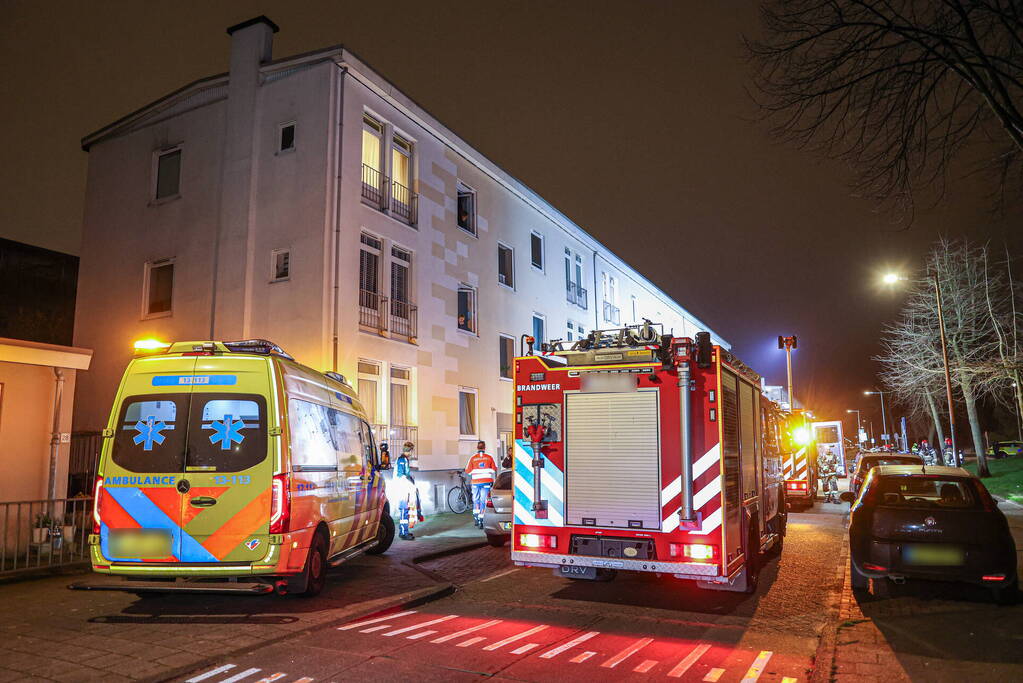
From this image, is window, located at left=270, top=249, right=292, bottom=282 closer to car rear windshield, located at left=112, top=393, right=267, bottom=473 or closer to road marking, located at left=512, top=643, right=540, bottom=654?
car rear windshield, located at left=112, top=393, right=267, bottom=473

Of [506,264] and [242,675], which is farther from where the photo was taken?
[506,264]

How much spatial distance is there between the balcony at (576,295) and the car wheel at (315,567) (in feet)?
73.2

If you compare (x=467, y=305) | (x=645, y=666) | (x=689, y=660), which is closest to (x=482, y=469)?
(x=467, y=305)

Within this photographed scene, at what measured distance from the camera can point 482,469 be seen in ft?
52.1

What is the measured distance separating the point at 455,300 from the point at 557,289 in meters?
8.14

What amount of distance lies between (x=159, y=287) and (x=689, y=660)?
18069 millimetres

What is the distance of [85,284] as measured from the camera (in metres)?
21.0

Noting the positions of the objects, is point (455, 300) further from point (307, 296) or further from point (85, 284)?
point (85, 284)

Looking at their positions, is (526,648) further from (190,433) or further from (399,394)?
(399,394)

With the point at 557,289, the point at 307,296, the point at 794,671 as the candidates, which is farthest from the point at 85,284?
the point at 794,671

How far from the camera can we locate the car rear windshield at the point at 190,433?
7.53 m

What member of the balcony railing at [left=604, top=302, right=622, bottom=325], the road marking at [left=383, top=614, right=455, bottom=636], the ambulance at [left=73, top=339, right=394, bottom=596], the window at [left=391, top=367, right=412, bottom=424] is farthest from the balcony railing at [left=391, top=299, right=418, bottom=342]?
the balcony railing at [left=604, top=302, right=622, bottom=325]

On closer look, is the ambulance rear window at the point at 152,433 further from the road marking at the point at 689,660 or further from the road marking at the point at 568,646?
the road marking at the point at 689,660

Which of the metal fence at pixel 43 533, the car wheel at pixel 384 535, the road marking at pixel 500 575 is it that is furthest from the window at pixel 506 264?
the metal fence at pixel 43 533
